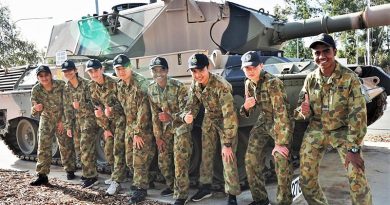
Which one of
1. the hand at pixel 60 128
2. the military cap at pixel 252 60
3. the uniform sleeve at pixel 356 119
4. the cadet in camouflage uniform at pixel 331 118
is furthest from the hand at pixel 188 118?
A: the hand at pixel 60 128

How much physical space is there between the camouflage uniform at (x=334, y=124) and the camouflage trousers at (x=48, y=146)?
3.85 meters

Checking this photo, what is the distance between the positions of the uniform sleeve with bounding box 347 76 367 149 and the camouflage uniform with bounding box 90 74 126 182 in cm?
312

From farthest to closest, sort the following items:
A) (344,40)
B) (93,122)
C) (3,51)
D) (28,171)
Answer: (344,40), (3,51), (28,171), (93,122)

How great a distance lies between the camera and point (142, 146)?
563 centimetres

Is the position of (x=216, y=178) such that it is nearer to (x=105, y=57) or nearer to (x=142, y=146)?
(x=142, y=146)

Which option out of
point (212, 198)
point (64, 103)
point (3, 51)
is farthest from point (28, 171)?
point (3, 51)

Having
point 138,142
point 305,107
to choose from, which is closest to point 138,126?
point 138,142

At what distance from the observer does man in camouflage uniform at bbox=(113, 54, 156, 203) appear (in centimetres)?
561

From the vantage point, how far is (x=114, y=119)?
239 inches

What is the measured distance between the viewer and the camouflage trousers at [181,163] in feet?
17.2

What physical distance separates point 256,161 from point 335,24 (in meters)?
3.33

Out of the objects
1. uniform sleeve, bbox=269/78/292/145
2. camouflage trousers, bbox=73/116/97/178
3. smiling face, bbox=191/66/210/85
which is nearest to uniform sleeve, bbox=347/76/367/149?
uniform sleeve, bbox=269/78/292/145

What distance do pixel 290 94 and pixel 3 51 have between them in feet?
83.2

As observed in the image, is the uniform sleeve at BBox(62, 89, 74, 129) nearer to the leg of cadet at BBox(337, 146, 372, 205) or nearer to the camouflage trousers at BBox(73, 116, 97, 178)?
the camouflage trousers at BBox(73, 116, 97, 178)
